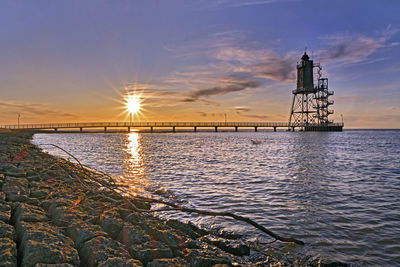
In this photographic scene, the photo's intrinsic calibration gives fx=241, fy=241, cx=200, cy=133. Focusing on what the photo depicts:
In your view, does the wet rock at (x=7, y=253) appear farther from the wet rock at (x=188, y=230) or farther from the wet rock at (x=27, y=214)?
the wet rock at (x=188, y=230)

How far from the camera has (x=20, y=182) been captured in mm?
6055

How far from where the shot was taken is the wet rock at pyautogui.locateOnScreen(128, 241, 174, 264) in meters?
3.28

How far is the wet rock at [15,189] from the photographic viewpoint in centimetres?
488

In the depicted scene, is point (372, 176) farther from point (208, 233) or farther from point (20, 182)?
point (20, 182)

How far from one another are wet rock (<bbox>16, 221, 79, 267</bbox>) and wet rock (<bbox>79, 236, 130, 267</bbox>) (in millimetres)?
142

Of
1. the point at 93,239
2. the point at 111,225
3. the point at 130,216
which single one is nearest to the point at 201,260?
the point at 93,239

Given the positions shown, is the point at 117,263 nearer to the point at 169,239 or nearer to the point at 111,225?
the point at 169,239

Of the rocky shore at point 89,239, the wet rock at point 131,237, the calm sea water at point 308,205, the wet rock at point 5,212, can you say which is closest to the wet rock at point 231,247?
the rocky shore at point 89,239

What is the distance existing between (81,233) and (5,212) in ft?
4.79

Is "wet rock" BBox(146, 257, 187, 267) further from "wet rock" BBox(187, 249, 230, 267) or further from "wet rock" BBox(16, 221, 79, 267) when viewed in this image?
"wet rock" BBox(16, 221, 79, 267)

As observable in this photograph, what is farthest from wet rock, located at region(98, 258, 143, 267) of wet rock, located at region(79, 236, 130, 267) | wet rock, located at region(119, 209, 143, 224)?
wet rock, located at region(119, 209, 143, 224)

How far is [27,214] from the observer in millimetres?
3852

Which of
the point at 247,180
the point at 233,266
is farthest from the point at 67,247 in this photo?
the point at 247,180

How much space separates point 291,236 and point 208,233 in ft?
6.52
